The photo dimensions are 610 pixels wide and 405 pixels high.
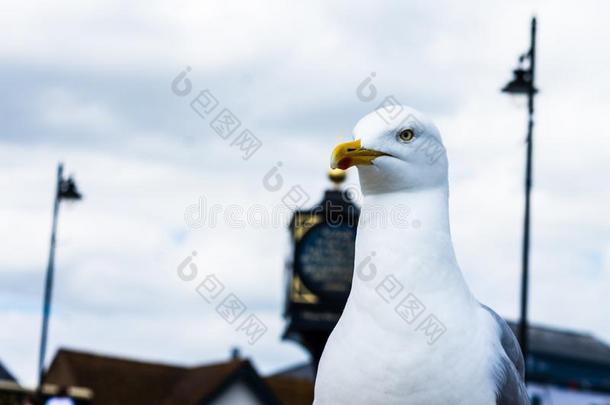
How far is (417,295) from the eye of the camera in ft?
16.5

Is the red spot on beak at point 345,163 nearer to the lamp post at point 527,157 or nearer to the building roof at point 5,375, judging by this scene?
the lamp post at point 527,157

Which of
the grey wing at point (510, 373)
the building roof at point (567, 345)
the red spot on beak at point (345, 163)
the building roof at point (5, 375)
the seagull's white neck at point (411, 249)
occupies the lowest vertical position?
the building roof at point (5, 375)

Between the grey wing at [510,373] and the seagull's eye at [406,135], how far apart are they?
3.00 feet

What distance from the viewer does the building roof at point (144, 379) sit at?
130 ft

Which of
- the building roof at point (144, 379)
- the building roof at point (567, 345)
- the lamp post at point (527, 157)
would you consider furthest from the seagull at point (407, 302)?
the building roof at point (567, 345)

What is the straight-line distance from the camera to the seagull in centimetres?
489

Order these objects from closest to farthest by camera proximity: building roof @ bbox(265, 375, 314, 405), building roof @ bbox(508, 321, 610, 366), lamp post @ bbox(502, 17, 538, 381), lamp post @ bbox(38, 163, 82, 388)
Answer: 1. lamp post @ bbox(502, 17, 538, 381)
2. lamp post @ bbox(38, 163, 82, 388)
3. building roof @ bbox(265, 375, 314, 405)
4. building roof @ bbox(508, 321, 610, 366)

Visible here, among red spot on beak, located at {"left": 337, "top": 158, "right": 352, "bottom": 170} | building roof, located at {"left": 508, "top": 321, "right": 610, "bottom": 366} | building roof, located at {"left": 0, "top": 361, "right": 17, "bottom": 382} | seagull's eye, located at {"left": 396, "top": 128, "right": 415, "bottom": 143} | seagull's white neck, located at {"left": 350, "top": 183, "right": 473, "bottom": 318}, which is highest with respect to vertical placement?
building roof, located at {"left": 508, "top": 321, "right": 610, "bottom": 366}

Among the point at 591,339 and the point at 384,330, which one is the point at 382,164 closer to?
the point at 384,330

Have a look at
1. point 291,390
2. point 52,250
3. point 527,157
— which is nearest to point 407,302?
point 527,157

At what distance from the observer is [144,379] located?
4222cm

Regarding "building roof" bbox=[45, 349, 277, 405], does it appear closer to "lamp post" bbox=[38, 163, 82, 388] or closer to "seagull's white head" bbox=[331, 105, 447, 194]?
"lamp post" bbox=[38, 163, 82, 388]

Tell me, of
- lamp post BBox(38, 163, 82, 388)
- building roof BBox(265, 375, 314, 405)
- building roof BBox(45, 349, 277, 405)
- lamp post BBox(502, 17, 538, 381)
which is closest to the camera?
lamp post BBox(502, 17, 538, 381)

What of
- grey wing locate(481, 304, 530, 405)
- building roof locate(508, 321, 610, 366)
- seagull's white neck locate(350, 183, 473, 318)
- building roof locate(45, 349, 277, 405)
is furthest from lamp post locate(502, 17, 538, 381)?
building roof locate(508, 321, 610, 366)
